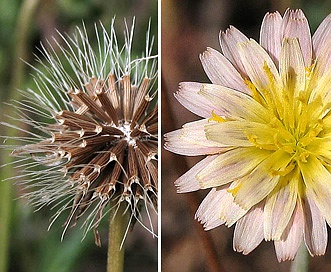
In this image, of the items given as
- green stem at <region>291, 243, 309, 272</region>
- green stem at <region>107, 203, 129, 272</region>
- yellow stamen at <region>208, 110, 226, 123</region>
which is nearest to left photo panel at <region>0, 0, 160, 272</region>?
green stem at <region>107, 203, 129, 272</region>

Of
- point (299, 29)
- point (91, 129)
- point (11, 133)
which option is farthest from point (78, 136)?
point (299, 29)

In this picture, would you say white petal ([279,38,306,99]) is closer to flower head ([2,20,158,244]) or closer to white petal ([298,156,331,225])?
white petal ([298,156,331,225])

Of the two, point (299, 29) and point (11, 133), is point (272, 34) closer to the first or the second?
point (299, 29)

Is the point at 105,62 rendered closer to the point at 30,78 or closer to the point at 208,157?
the point at 30,78

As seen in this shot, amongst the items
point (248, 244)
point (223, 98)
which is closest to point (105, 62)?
point (223, 98)

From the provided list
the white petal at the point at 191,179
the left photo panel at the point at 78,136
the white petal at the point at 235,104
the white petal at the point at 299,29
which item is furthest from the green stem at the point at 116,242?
the white petal at the point at 299,29

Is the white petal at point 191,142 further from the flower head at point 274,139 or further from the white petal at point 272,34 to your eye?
the white petal at point 272,34
